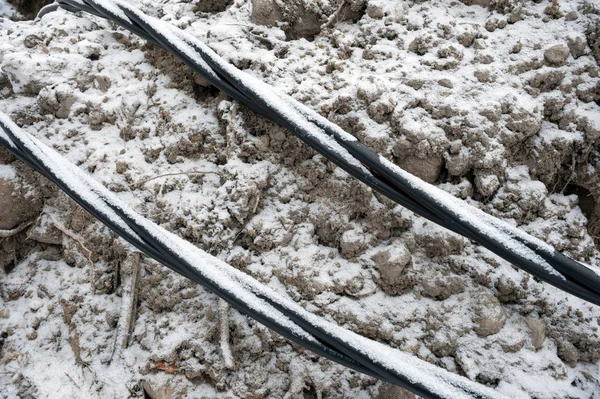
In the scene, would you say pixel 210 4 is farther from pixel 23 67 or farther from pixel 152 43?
pixel 23 67

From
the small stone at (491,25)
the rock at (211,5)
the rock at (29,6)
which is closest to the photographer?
the small stone at (491,25)

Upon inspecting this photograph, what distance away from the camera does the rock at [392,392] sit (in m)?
1.21

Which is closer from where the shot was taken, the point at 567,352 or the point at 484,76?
the point at 567,352

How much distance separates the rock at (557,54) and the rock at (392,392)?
1.20 metres

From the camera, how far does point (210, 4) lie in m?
1.78

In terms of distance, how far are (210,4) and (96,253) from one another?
1107 millimetres

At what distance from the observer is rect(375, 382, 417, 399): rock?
121 cm

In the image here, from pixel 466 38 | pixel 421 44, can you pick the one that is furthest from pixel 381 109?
pixel 466 38

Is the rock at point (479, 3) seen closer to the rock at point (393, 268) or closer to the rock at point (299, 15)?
the rock at point (299, 15)

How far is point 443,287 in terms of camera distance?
51.1 inches

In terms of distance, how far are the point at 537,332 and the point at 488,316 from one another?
0.51 ft

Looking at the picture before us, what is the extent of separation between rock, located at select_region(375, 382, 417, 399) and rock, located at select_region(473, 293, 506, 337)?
280mm

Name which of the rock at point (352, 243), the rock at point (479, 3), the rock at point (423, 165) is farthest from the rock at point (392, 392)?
the rock at point (479, 3)

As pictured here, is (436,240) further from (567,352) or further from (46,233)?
(46,233)
